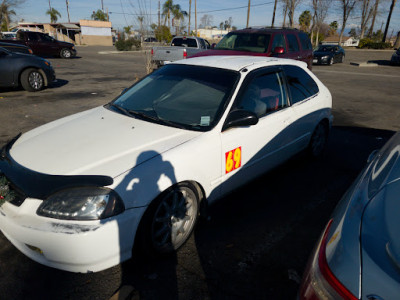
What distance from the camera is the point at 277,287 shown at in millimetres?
2297

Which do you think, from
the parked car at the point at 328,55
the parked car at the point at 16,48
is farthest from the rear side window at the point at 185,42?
the parked car at the point at 328,55

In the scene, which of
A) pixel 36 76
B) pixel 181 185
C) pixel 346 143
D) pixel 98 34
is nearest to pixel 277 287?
pixel 181 185

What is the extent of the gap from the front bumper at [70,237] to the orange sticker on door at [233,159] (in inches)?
40.2

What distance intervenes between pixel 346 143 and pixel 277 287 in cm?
407

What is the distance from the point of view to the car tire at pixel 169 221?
232cm

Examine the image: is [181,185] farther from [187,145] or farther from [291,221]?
[291,221]

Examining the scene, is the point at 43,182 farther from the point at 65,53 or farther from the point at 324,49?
A: the point at 324,49

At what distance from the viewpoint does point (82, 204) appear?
6.66 ft

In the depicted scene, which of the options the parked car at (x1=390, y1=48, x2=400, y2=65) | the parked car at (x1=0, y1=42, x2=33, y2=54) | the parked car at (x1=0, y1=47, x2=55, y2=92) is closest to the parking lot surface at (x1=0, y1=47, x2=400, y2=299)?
the parked car at (x1=0, y1=47, x2=55, y2=92)

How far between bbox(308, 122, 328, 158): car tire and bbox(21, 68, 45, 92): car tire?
8537mm

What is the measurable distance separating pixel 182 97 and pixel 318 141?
8.30ft

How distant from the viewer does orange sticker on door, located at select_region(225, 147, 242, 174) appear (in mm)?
2872

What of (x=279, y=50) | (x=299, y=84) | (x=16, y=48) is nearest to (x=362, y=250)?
(x=299, y=84)

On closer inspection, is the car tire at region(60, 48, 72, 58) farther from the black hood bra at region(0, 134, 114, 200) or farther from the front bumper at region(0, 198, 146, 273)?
the front bumper at region(0, 198, 146, 273)
